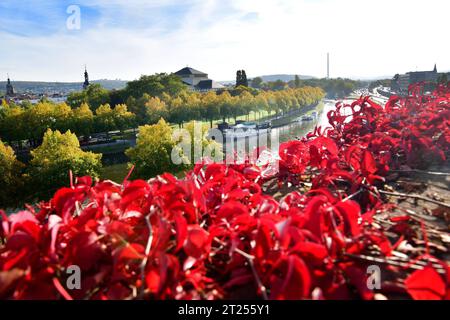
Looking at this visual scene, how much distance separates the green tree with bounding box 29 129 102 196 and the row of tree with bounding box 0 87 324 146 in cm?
1135

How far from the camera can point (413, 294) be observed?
91 centimetres

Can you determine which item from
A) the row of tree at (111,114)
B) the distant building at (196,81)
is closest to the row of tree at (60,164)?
the row of tree at (111,114)

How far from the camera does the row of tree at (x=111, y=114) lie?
29.5 metres

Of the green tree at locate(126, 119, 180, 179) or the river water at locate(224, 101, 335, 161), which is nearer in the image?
the green tree at locate(126, 119, 180, 179)

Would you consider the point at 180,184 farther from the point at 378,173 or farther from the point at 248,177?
the point at 378,173

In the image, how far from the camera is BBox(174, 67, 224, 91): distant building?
96.2 m

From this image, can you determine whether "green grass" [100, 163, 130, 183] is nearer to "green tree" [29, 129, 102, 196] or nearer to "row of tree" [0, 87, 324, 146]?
"green tree" [29, 129, 102, 196]

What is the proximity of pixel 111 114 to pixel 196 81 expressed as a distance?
7591cm

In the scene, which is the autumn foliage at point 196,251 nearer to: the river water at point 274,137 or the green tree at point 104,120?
the river water at point 274,137

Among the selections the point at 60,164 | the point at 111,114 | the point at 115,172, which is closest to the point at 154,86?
the point at 111,114

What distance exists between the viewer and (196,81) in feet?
354

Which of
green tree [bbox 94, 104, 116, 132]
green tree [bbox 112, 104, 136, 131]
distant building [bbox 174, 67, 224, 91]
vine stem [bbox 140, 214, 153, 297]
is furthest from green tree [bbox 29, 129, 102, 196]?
distant building [bbox 174, 67, 224, 91]
